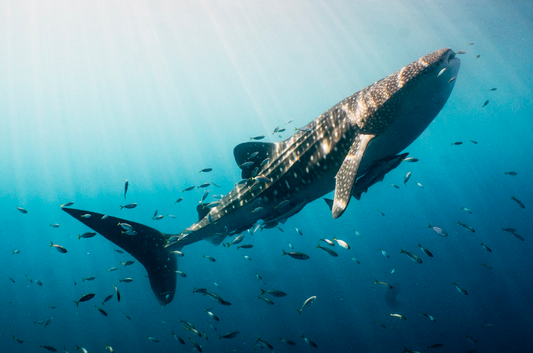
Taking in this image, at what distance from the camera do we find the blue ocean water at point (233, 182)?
25.9 meters

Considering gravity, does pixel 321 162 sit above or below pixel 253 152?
below

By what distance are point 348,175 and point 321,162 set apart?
870mm

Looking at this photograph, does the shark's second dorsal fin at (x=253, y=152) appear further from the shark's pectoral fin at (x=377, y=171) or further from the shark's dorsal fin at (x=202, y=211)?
the shark's pectoral fin at (x=377, y=171)

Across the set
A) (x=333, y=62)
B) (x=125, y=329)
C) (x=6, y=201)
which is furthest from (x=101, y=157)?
(x=333, y=62)

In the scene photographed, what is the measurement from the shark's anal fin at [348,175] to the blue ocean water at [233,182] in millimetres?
8637

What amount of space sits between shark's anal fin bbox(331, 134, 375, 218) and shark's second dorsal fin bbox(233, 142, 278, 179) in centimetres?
185

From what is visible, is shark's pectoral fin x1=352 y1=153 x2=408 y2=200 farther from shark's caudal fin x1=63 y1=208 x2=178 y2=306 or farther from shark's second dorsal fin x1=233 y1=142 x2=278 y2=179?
shark's caudal fin x1=63 y1=208 x2=178 y2=306

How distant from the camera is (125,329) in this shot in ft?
101

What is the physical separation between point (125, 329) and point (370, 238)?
51835mm

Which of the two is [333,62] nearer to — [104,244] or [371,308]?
[371,308]

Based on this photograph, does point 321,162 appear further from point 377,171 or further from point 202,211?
point 202,211

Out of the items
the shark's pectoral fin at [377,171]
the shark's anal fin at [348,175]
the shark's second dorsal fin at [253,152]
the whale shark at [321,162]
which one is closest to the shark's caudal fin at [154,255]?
the whale shark at [321,162]

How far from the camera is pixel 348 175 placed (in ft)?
11.3

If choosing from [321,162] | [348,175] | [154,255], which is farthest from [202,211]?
[348,175]
